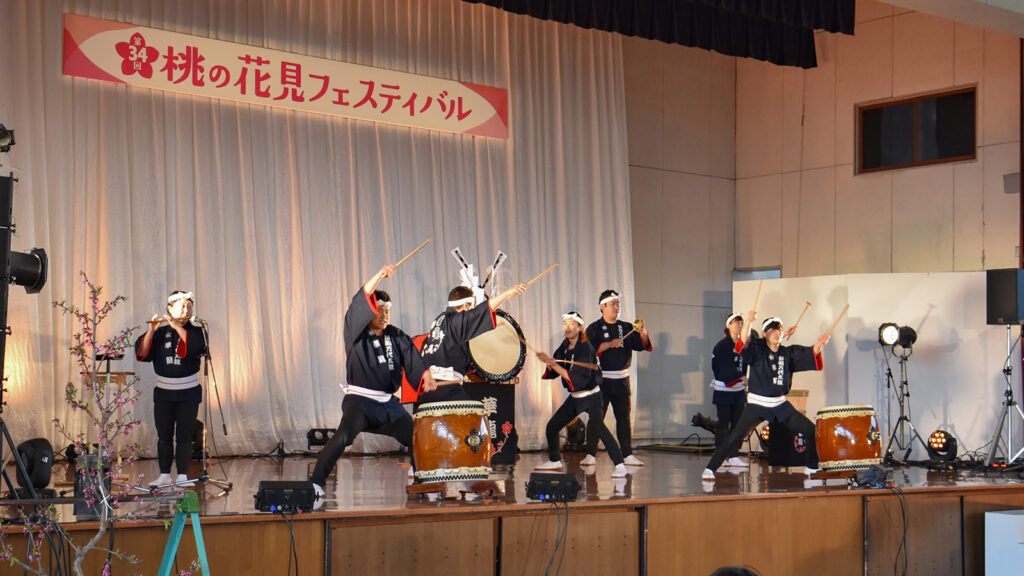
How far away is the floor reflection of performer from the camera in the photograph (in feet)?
16.8

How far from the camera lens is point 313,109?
852 cm

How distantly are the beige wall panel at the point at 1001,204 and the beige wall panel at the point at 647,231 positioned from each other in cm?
311

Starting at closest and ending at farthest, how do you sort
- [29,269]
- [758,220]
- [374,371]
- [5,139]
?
[5,139], [29,269], [374,371], [758,220]

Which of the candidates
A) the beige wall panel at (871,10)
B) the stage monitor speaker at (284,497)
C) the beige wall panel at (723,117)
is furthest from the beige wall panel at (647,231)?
the stage monitor speaker at (284,497)

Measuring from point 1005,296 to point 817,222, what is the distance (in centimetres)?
287

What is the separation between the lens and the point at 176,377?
5918 mm

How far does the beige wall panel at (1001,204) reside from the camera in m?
9.23

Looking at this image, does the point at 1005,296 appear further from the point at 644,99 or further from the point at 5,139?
the point at 5,139

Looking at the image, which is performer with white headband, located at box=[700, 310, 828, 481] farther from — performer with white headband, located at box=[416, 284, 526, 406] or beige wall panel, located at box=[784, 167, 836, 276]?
beige wall panel, located at box=[784, 167, 836, 276]

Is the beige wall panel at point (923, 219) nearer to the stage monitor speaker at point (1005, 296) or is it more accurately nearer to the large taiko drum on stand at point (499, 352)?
the stage monitor speaker at point (1005, 296)

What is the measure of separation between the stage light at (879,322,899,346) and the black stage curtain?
2473mm

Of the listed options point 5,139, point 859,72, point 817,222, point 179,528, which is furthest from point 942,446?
point 5,139

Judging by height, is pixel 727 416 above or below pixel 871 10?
below

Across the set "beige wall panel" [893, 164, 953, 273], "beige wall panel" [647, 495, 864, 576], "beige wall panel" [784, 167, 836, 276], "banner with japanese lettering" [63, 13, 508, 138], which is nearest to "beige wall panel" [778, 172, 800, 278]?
"beige wall panel" [784, 167, 836, 276]
